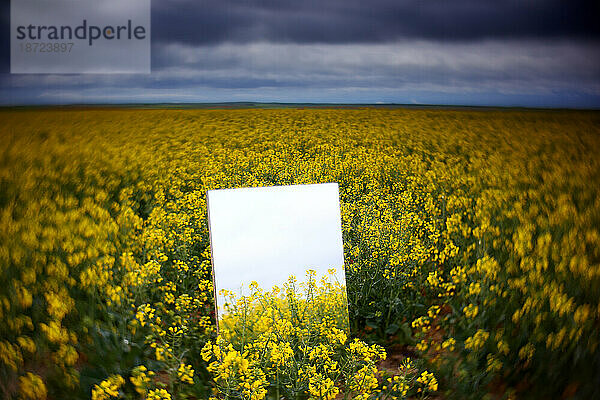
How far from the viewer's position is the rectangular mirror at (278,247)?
3.61 meters

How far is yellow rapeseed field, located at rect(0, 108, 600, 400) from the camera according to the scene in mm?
2982

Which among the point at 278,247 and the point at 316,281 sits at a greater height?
the point at 278,247

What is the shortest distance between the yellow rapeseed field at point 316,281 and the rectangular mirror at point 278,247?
2.7 inches

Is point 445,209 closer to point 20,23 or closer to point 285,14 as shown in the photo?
point 285,14

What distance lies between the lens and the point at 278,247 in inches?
148

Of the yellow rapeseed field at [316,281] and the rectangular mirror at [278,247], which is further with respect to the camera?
the rectangular mirror at [278,247]

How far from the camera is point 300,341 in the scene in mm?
3705

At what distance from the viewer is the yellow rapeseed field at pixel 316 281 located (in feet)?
9.78

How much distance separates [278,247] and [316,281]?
451 mm

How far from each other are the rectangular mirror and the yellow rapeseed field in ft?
0.23

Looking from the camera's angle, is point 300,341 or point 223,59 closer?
point 300,341

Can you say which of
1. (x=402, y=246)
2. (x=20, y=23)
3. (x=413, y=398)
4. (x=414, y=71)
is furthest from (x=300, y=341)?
(x=20, y=23)

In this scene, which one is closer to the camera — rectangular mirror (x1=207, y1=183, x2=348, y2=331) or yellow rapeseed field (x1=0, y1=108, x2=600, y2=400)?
yellow rapeseed field (x1=0, y1=108, x2=600, y2=400)

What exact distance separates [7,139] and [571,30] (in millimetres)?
5539
